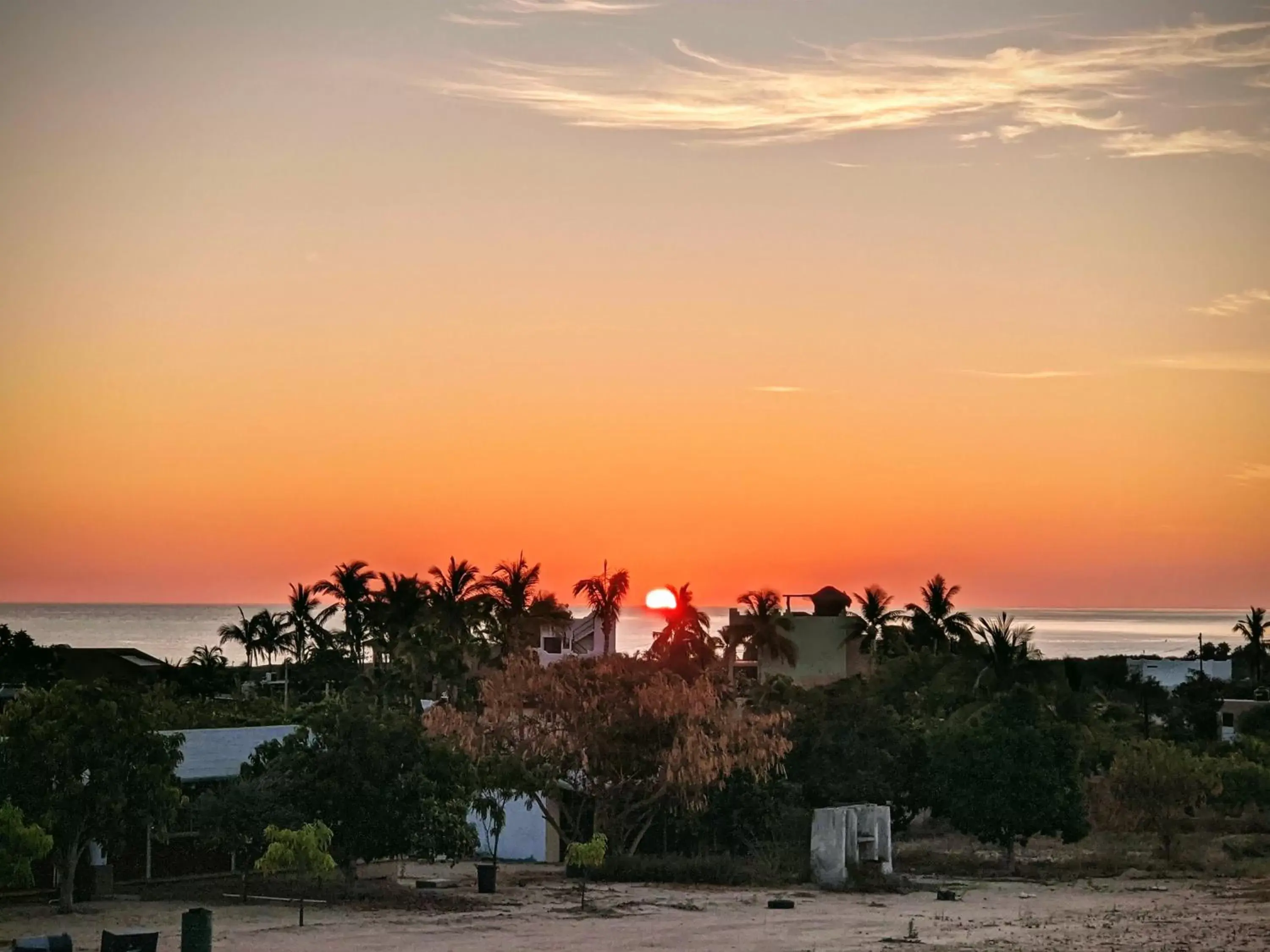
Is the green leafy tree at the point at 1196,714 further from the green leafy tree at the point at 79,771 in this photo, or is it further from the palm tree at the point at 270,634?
the palm tree at the point at 270,634

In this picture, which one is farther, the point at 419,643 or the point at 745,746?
the point at 419,643

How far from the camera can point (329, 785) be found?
35.6 m

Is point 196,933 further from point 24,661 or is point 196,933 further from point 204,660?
point 204,660

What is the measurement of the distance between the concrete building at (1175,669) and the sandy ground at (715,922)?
98712 mm

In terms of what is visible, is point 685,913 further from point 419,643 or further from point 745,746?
point 419,643

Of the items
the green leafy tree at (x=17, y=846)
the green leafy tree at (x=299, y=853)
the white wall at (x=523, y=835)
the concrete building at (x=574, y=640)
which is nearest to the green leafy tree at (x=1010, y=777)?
the white wall at (x=523, y=835)

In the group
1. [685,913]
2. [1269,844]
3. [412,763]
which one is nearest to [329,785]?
[412,763]

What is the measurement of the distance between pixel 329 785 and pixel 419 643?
141 ft

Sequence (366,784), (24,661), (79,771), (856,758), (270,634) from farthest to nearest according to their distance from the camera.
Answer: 1. (270,634)
2. (24,661)
3. (856,758)
4. (366,784)
5. (79,771)

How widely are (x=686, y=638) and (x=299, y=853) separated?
44561 millimetres

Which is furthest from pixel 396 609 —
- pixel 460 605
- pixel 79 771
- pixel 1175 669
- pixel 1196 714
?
pixel 1175 669

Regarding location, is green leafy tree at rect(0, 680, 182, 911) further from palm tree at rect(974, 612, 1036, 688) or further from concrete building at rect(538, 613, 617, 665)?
concrete building at rect(538, 613, 617, 665)

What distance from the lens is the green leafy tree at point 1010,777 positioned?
4459cm

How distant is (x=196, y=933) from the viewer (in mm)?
25891
